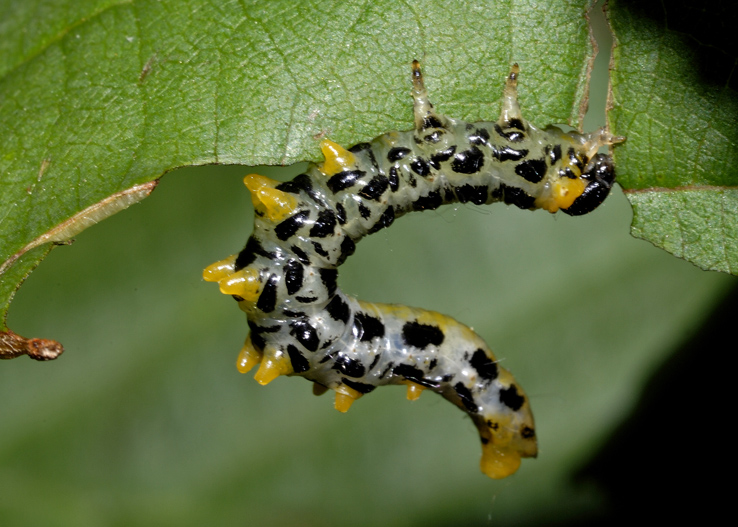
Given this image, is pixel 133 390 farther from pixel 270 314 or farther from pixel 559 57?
pixel 559 57

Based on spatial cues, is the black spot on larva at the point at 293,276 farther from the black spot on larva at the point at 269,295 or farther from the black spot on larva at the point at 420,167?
the black spot on larva at the point at 420,167

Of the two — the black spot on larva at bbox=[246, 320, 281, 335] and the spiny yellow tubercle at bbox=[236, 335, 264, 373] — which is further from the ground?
the black spot on larva at bbox=[246, 320, 281, 335]

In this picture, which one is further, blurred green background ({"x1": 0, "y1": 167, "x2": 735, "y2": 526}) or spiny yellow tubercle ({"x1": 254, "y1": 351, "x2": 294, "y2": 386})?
blurred green background ({"x1": 0, "y1": 167, "x2": 735, "y2": 526})

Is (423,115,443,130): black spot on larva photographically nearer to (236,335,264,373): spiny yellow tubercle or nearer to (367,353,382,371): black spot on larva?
(367,353,382,371): black spot on larva

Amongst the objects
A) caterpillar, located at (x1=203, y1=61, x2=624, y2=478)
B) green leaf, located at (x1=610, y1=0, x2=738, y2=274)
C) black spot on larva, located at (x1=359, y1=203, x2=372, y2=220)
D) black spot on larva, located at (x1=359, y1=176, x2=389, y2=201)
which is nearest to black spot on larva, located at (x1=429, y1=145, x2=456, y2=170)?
caterpillar, located at (x1=203, y1=61, x2=624, y2=478)

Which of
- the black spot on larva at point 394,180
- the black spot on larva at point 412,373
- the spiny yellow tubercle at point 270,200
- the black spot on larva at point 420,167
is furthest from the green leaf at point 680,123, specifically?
the spiny yellow tubercle at point 270,200

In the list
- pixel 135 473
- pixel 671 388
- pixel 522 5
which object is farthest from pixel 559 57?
pixel 135 473
